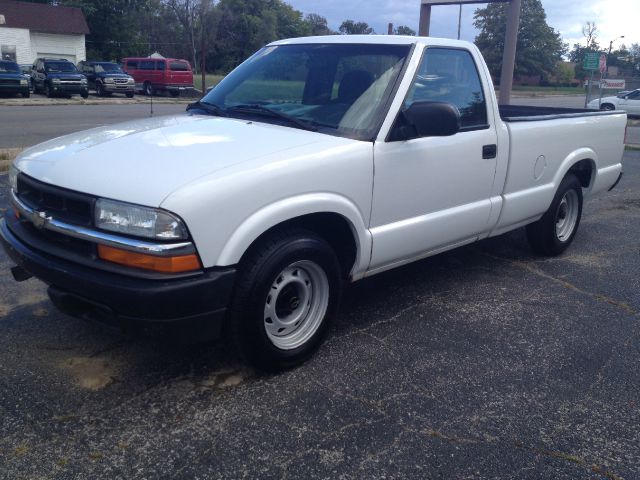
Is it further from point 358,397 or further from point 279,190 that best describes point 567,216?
point 279,190

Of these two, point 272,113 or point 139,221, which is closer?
point 139,221

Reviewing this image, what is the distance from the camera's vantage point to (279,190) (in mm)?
3244

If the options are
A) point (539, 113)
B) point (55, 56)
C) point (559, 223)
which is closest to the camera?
point (559, 223)

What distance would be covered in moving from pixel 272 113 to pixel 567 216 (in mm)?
3586

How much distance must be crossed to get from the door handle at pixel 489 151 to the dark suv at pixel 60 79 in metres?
28.2

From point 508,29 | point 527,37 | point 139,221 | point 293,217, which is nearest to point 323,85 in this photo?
point 293,217

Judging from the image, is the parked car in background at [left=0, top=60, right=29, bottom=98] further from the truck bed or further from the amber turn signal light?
the amber turn signal light

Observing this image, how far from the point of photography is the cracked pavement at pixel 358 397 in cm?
283

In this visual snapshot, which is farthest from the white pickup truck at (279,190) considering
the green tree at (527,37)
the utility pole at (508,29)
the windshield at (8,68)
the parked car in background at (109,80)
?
the green tree at (527,37)

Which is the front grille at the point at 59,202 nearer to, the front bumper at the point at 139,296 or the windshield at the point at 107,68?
the front bumper at the point at 139,296

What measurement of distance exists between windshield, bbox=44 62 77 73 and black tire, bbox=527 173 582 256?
2841 centimetres

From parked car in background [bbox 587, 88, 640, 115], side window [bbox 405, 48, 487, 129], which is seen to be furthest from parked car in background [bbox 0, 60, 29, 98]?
side window [bbox 405, 48, 487, 129]

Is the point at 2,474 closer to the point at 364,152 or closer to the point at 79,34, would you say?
the point at 364,152

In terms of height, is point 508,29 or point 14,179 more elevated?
point 508,29
